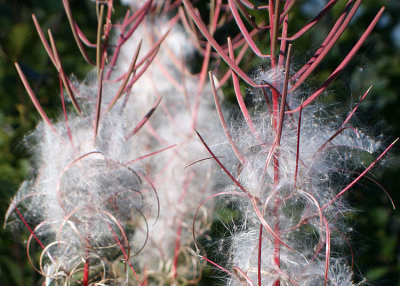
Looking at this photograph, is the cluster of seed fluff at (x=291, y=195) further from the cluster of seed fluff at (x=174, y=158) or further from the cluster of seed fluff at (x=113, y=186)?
the cluster of seed fluff at (x=174, y=158)

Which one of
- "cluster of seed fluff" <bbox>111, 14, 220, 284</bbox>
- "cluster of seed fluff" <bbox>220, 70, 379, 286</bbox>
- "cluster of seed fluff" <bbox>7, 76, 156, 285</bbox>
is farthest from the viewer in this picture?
"cluster of seed fluff" <bbox>111, 14, 220, 284</bbox>

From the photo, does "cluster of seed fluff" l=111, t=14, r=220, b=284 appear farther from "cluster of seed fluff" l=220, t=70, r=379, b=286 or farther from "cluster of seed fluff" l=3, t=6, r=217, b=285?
"cluster of seed fluff" l=220, t=70, r=379, b=286

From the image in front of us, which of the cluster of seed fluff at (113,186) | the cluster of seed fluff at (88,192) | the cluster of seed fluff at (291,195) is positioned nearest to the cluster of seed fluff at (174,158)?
the cluster of seed fluff at (113,186)

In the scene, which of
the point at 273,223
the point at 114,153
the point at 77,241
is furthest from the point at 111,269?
the point at 273,223

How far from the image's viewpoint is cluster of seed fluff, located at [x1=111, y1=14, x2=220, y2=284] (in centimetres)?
102

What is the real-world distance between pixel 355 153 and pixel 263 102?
6.2 inches

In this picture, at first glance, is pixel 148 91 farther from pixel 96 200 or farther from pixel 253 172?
pixel 253 172

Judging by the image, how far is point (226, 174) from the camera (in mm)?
636

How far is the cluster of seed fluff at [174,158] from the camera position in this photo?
1.02m

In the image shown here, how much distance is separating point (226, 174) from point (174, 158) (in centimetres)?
47

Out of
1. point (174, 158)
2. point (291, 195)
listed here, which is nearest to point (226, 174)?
point (291, 195)

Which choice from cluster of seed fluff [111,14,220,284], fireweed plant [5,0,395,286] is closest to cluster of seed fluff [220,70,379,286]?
fireweed plant [5,0,395,286]

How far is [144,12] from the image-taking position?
0.82 meters

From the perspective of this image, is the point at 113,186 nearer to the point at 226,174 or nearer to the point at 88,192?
the point at 88,192
